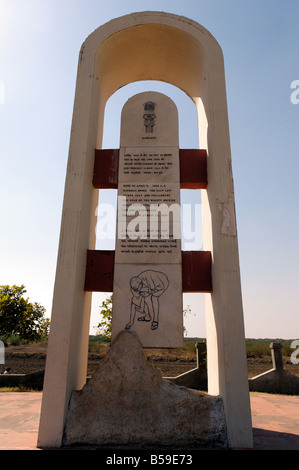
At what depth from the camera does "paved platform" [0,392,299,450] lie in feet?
15.2

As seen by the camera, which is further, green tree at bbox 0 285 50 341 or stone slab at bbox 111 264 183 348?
green tree at bbox 0 285 50 341

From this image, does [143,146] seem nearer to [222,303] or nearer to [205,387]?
[222,303]

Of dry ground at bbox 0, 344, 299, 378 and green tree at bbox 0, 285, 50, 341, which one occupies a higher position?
green tree at bbox 0, 285, 50, 341

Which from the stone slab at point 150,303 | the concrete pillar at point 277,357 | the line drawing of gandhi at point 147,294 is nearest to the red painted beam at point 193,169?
the stone slab at point 150,303

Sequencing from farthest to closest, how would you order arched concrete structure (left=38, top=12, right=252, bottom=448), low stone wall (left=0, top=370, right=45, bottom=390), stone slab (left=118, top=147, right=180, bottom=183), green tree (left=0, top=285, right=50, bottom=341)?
green tree (left=0, top=285, right=50, bottom=341) < low stone wall (left=0, top=370, right=45, bottom=390) < stone slab (left=118, top=147, right=180, bottom=183) < arched concrete structure (left=38, top=12, right=252, bottom=448)

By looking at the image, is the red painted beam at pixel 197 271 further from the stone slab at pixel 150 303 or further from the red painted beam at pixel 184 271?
the stone slab at pixel 150 303

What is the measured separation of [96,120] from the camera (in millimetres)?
7113

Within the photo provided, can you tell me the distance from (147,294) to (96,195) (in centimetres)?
285

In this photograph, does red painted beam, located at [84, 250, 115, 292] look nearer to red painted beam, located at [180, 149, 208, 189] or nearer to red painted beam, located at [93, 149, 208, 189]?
red painted beam, located at [93, 149, 208, 189]

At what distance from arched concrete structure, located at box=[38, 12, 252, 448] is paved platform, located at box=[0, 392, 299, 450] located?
56 cm

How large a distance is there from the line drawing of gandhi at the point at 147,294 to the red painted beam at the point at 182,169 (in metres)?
2.22

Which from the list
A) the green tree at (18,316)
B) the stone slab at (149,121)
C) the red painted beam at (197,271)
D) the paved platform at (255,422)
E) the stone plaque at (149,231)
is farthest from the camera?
the green tree at (18,316)

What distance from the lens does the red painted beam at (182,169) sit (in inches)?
260

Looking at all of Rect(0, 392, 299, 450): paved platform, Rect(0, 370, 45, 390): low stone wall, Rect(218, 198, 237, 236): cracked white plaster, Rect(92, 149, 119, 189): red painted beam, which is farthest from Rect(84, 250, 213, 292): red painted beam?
Rect(0, 370, 45, 390): low stone wall
